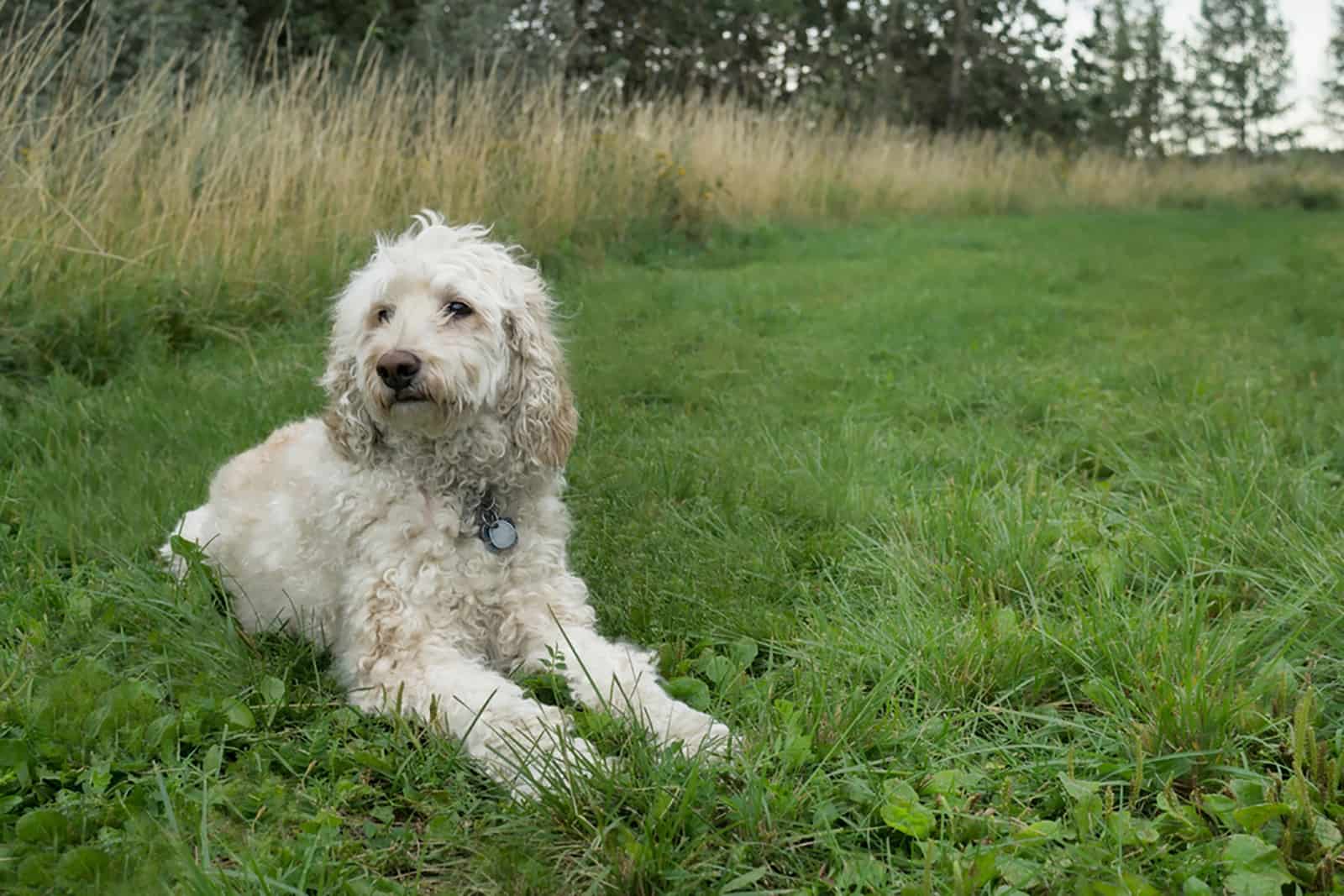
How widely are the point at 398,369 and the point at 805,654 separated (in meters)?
1.45

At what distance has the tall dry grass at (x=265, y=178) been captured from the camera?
6266 mm

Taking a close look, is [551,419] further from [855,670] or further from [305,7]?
[305,7]

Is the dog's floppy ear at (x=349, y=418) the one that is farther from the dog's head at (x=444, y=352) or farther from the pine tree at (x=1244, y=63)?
the pine tree at (x=1244, y=63)

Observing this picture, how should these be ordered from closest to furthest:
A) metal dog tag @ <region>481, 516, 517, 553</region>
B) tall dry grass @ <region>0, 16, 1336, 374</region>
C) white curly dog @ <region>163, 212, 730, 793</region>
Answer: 1. white curly dog @ <region>163, 212, 730, 793</region>
2. metal dog tag @ <region>481, 516, 517, 553</region>
3. tall dry grass @ <region>0, 16, 1336, 374</region>

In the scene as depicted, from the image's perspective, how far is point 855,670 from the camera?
9.27 ft

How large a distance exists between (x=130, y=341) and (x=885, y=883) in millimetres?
5941

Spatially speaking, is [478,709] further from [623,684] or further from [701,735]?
[701,735]

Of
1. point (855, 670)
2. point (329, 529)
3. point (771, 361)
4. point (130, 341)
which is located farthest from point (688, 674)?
point (130, 341)

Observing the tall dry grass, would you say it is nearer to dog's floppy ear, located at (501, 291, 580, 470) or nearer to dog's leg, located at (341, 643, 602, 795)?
dog's floppy ear, located at (501, 291, 580, 470)

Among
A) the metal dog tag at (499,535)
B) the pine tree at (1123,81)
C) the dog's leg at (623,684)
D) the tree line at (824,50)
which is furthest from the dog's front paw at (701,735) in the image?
the pine tree at (1123,81)

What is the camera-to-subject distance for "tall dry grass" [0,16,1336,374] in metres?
6.27

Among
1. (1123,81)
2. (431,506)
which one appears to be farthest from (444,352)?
(1123,81)

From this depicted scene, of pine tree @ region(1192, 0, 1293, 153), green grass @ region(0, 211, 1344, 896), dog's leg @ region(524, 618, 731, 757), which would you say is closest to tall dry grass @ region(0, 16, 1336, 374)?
green grass @ region(0, 211, 1344, 896)

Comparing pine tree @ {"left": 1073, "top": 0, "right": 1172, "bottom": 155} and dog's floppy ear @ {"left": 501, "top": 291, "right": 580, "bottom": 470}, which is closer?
dog's floppy ear @ {"left": 501, "top": 291, "right": 580, "bottom": 470}
